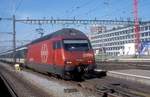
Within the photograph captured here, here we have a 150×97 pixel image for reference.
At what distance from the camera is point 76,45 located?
2281 cm

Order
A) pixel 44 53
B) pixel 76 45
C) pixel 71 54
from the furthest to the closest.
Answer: pixel 44 53 → pixel 76 45 → pixel 71 54

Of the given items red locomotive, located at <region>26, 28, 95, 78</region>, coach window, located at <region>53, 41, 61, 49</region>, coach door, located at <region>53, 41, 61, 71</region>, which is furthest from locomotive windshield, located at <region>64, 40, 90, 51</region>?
coach door, located at <region>53, 41, 61, 71</region>

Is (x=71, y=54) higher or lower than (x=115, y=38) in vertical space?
lower

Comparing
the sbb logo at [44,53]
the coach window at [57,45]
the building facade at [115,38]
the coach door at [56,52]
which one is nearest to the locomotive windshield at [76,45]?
the coach window at [57,45]

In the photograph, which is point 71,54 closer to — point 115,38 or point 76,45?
point 76,45

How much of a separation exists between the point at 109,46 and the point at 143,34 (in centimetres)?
2156

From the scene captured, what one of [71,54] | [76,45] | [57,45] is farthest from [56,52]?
[71,54]

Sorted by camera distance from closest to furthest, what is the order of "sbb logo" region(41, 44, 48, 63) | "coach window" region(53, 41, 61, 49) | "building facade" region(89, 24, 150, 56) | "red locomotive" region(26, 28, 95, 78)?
"red locomotive" region(26, 28, 95, 78) < "coach window" region(53, 41, 61, 49) < "sbb logo" region(41, 44, 48, 63) < "building facade" region(89, 24, 150, 56)

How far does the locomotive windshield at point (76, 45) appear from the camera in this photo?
74.2 ft

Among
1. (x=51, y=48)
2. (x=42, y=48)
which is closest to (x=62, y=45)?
(x=51, y=48)

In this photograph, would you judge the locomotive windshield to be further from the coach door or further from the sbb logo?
the sbb logo

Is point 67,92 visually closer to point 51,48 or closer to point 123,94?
point 123,94

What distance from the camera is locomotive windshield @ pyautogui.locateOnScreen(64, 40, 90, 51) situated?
22612mm

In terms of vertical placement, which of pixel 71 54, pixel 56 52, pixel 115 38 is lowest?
pixel 71 54
